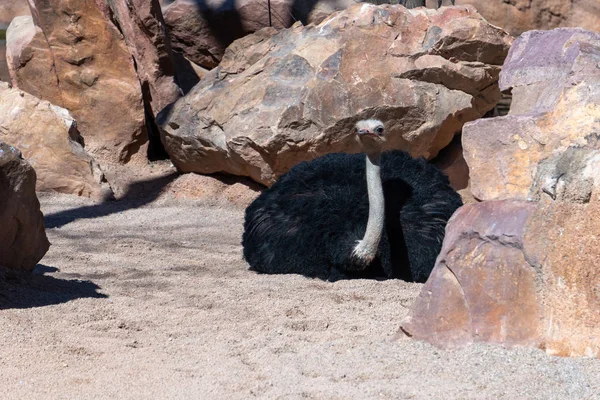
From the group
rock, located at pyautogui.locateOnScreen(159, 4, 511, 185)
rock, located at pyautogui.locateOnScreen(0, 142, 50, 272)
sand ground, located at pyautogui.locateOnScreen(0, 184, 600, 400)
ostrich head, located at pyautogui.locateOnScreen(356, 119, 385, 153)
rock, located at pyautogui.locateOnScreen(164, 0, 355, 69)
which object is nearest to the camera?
sand ground, located at pyautogui.locateOnScreen(0, 184, 600, 400)

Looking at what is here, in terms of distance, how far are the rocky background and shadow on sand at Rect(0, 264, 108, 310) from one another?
110 millimetres

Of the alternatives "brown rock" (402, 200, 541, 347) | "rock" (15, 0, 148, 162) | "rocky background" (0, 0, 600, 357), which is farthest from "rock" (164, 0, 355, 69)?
"brown rock" (402, 200, 541, 347)

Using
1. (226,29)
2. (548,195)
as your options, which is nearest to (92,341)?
(548,195)

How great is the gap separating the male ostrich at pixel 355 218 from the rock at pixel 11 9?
22.2ft

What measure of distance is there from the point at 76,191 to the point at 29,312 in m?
3.94

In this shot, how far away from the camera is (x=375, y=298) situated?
4.35 m

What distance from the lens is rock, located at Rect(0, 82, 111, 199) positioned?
7742 mm

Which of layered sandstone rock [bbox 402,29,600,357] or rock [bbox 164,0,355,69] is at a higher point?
layered sandstone rock [bbox 402,29,600,357]

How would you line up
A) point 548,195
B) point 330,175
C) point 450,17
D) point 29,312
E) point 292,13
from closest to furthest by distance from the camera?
point 548,195 < point 29,312 < point 330,175 < point 450,17 < point 292,13

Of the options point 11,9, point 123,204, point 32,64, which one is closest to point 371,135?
point 123,204

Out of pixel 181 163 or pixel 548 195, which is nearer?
pixel 548 195

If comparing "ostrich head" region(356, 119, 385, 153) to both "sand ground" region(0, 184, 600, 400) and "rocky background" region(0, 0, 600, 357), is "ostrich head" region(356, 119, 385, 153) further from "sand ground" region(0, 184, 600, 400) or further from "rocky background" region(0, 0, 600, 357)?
"rocky background" region(0, 0, 600, 357)

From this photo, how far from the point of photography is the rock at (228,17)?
9195 millimetres

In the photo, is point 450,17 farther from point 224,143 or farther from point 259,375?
point 259,375
